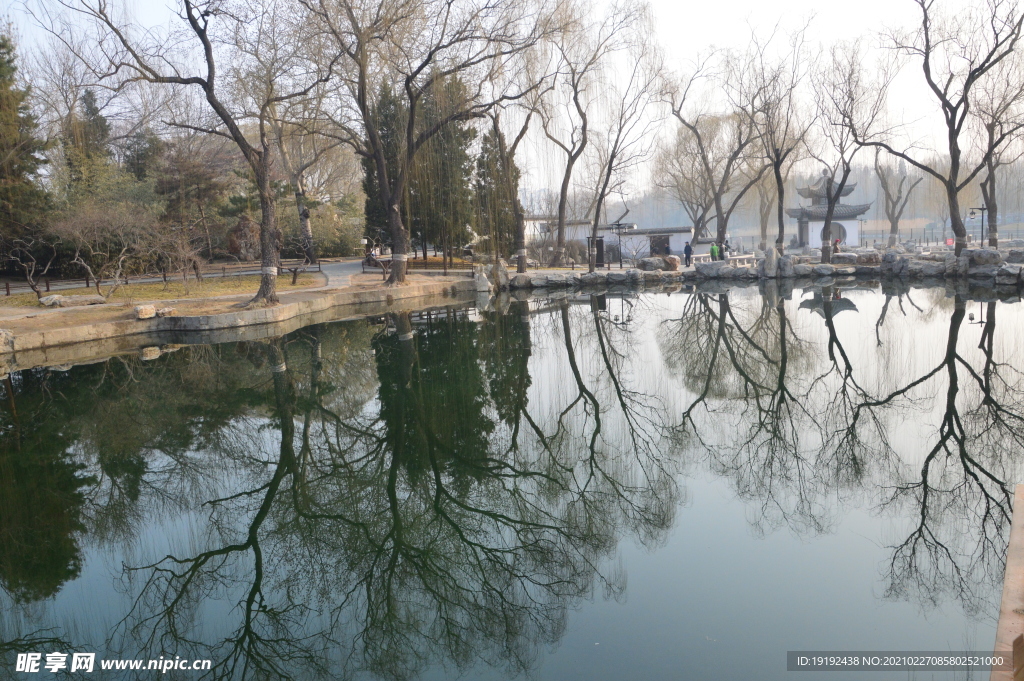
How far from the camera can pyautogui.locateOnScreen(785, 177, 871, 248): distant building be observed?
130ft

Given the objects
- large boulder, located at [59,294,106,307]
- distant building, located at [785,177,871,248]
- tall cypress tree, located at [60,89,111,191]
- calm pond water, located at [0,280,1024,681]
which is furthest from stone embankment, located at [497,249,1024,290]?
calm pond water, located at [0,280,1024,681]

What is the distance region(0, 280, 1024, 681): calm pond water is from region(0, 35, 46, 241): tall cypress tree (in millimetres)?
12754

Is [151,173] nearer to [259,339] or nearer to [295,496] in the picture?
[259,339]

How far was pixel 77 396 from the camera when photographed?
945 centimetres

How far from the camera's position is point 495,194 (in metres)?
24.5

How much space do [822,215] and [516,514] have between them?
38688mm

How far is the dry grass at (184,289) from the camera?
16.9 meters

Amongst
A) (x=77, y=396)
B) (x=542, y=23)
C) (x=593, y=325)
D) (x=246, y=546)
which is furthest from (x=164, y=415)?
(x=542, y=23)

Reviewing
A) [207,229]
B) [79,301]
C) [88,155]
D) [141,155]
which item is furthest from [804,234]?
[79,301]

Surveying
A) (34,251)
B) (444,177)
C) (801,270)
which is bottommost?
(801,270)

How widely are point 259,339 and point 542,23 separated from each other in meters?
12.5

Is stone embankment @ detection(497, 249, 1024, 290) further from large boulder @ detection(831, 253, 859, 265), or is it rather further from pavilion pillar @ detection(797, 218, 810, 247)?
pavilion pillar @ detection(797, 218, 810, 247)

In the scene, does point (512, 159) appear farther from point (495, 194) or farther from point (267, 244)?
point (267, 244)

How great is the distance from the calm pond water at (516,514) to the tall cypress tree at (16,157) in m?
12.8
